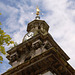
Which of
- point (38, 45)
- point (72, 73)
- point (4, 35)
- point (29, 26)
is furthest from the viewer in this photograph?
point (29, 26)

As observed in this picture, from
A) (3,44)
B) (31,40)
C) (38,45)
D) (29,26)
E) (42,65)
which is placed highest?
(29,26)

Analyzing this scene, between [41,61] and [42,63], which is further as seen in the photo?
[42,63]

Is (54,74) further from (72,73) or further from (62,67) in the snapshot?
(72,73)

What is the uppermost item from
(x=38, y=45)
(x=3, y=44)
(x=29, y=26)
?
(x=29, y=26)

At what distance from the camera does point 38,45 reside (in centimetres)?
2189

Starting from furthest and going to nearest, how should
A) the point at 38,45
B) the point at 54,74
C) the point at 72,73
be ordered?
the point at 38,45 < the point at 72,73 < the point at 54,74

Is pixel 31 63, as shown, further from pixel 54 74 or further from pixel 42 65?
pixel 54 74

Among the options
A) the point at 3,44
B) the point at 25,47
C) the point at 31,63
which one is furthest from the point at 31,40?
the point at 3,44

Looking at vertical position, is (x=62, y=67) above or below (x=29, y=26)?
below

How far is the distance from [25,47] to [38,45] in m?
2.08

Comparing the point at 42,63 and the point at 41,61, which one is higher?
the point at 41,61

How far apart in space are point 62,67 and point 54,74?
0.99 metres

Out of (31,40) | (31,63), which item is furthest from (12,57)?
(31,63)

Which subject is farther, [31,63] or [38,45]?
[38,45]
